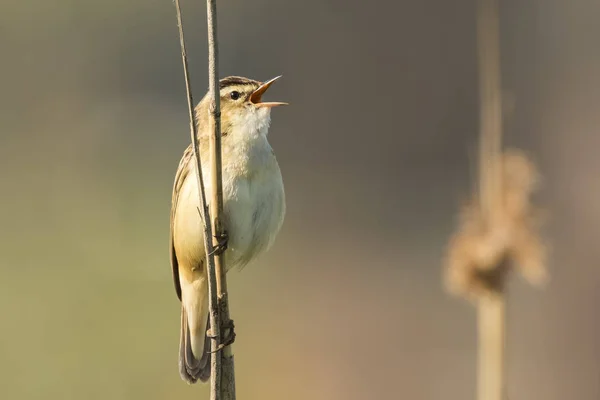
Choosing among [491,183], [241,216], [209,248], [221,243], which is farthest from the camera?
[241,216]

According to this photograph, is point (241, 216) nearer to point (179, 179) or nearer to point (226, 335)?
point (179, 179)

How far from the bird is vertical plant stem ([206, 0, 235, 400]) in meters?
0.36

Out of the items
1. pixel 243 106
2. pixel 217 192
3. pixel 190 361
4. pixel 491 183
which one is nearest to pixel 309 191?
pixel 190 361

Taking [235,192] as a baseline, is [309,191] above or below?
above

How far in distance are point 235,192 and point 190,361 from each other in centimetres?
94

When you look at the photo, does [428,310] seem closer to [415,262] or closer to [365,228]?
[415,262]

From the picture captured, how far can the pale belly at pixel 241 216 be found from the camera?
3166 mm

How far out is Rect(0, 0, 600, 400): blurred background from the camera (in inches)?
309

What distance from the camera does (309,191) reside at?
11562mm

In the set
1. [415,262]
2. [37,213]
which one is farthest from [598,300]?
[37,213]

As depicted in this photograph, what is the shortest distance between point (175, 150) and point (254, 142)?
779 cm

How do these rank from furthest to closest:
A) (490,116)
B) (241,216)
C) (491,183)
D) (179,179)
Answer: (179,179) → (241,216) → (490,116) → (491,183)

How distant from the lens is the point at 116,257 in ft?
29.7

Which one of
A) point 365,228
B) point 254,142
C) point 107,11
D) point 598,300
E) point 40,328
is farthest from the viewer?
point 107,11
